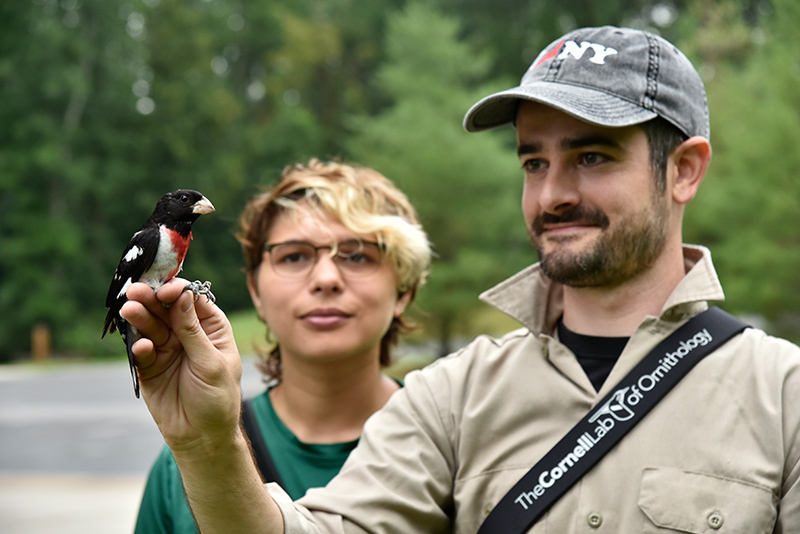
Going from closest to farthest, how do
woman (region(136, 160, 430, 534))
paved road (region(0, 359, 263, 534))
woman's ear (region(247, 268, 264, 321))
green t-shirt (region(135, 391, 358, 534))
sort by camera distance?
green t-shirt (region(135, 391, 358, 534))
woman (region(136, 160, 430, 534))
woman's ear (region(247, 268, 264, 321))
paved road (region(0, 359, 263, 534))

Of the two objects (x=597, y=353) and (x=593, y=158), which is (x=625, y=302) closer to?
(x=597, y=353)

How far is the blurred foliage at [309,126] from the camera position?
1731 cm

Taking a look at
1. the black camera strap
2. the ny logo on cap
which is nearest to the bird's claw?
the black camera strap

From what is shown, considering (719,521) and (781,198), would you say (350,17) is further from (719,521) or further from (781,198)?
(719,521)

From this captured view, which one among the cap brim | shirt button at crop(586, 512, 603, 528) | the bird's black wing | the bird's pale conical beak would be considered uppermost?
the cap brim

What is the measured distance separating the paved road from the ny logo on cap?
6.62 metres

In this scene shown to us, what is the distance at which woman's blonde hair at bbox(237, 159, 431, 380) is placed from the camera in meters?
3.15

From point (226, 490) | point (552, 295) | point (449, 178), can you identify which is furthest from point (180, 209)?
point (449, 178)

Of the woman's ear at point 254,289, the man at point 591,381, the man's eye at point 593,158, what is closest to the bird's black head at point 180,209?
the man at point 591,381

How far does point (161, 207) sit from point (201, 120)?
36.8m

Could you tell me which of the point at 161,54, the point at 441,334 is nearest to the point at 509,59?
the point at 161,54

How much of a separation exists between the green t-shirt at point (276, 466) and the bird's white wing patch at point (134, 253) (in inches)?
42.6

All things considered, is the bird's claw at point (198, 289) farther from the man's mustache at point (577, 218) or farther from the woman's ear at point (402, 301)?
the woman's ear at point (402, 301)

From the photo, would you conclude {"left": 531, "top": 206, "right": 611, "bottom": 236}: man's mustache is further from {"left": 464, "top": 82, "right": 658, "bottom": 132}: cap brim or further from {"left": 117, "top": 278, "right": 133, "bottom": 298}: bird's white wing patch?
{"left": 117, "top": 278, "right": 133, "bottom": 298}: bird's white wing patch
